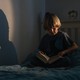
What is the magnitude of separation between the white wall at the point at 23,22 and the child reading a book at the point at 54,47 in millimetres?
450

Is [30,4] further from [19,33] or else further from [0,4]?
[0,4]

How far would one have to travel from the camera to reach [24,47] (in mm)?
2789

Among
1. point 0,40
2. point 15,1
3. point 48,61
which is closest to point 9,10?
point 15,1

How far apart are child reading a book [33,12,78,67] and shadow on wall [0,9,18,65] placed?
0.35m

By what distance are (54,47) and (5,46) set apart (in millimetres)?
486

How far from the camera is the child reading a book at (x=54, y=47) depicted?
200 centimetres

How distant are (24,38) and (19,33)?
0.11m

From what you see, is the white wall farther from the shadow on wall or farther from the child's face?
the child's face

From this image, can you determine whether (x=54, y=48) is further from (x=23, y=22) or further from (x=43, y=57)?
(x=23, y=22)

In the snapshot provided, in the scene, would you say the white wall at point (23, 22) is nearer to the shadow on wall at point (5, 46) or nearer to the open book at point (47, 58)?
the shadow on wall at point (5, 46)

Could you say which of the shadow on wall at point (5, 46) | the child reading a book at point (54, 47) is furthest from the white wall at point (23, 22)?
the child reading a book at point (54, 47)

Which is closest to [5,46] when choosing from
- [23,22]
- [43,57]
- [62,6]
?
[23,22]

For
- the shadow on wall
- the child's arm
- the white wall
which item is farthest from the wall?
the child's arm

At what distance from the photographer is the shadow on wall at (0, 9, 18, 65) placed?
2.39m
